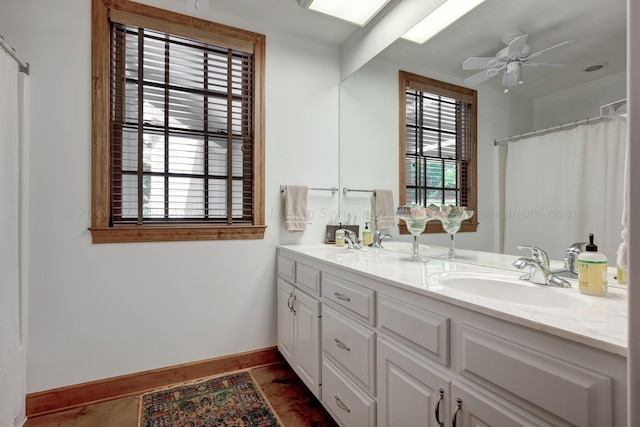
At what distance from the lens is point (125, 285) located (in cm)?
196

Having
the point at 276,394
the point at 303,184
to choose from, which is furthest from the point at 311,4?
the point at 276,394

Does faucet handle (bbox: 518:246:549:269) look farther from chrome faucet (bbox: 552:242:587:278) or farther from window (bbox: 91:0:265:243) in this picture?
window (bbox: 91:0:265:243)

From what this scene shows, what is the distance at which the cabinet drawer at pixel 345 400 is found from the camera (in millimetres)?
1310

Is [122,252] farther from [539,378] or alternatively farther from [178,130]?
[539,378]

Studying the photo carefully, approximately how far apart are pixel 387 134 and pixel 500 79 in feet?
2.62

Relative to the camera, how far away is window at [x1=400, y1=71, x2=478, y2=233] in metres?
1.62

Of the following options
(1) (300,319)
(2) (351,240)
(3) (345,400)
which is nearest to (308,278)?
(1) (300,319)

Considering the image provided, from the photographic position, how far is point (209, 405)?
1834mm

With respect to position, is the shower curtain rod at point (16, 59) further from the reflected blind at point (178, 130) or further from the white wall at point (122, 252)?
the reflected blind at point (178, 130)

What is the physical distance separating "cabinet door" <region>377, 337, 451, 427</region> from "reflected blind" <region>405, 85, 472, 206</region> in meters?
0.88

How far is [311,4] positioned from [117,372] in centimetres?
258

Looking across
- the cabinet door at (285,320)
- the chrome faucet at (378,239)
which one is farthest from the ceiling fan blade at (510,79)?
the cabinet door at (285,320)

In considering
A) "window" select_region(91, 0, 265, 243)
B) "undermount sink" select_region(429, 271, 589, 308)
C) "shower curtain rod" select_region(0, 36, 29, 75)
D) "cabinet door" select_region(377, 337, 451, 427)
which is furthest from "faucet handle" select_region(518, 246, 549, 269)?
"shower curtain rod" select_region(0, 36, 29, 75)

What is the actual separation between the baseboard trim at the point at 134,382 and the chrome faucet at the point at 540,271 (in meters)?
1.78
